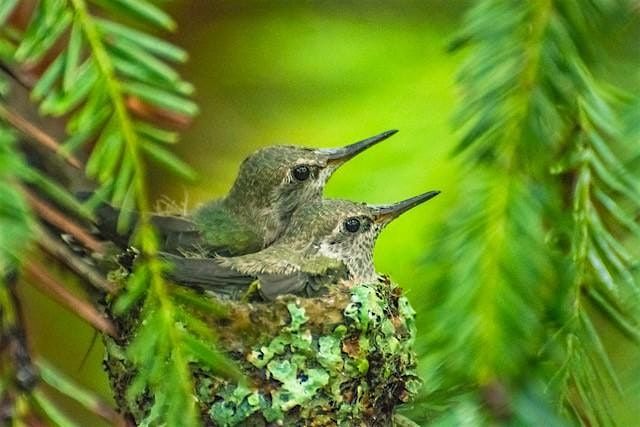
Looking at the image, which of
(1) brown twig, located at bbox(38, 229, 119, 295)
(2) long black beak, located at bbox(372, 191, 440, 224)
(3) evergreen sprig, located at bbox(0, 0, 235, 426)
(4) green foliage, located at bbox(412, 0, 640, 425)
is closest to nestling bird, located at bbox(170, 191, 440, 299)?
(2) long black beak, located at bbox(372, 191, 440, 224)

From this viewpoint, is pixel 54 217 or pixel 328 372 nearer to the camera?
pixel 54 217

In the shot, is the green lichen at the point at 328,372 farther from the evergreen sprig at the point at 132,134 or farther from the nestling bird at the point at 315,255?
the evergreen sprig at the point at 132,134

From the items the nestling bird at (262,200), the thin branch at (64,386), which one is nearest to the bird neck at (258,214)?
the nestling bird at (262,200)

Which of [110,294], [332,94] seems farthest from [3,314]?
[332,94]

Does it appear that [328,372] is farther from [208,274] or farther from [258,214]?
[258,214]

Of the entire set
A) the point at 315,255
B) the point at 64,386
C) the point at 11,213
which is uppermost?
the point at 315,255

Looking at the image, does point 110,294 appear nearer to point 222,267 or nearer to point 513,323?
point 222,267

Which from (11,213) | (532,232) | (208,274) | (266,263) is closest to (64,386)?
(11,213)
